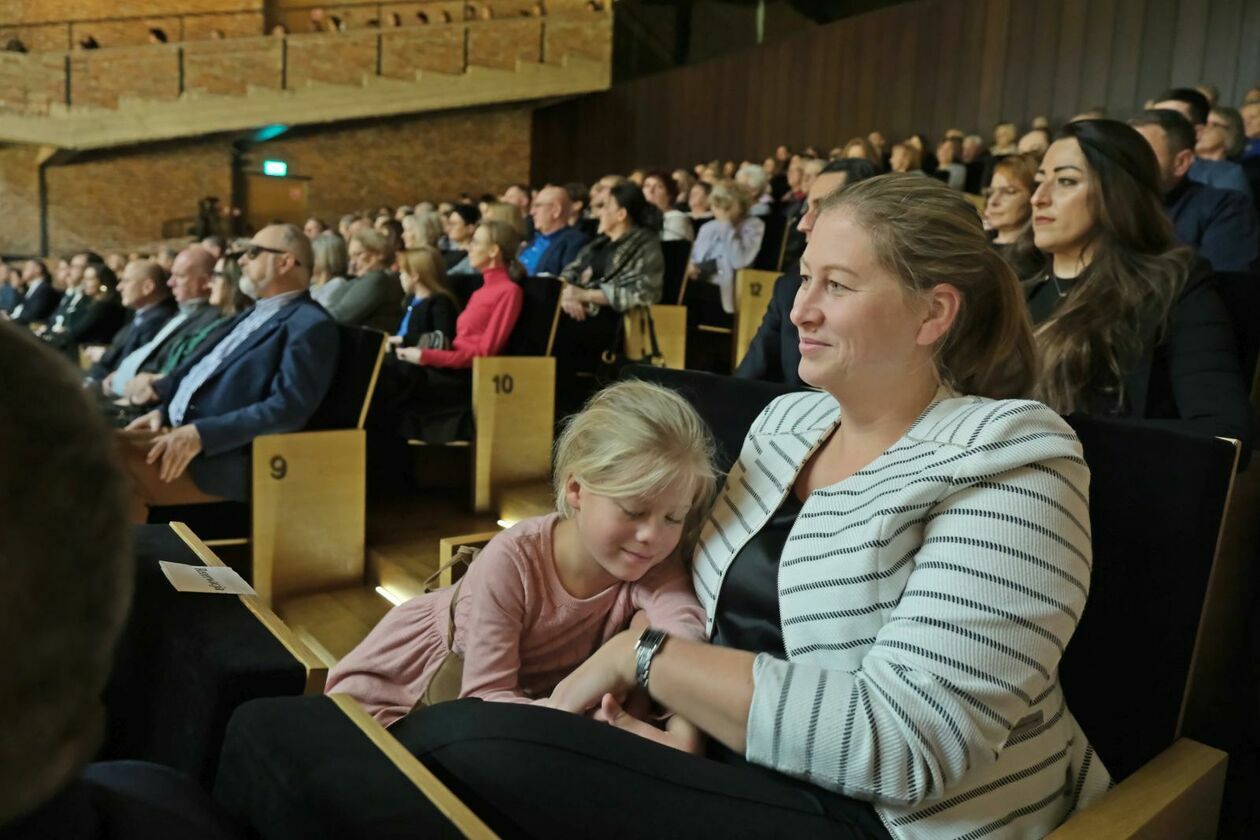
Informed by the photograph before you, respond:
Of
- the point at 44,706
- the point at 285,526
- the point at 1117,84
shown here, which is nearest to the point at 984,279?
the point at 44,706

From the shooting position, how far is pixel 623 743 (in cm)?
90

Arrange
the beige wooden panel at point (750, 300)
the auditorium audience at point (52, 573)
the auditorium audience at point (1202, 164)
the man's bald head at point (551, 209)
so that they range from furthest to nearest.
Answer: the man's bald head at point (551, 209)
the beige wooden panel at point (750, 300)
the auditorium audience at point (1202, 164)
the auditorium audience at point (52, 573)

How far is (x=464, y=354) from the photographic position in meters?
3.40

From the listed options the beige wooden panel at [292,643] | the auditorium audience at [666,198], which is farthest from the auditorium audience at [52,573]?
the auditorium audience at [666,198]

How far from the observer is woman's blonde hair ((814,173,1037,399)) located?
1.04 m

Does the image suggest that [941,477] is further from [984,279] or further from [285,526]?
[285,526]

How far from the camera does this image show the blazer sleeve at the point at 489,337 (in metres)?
3.39

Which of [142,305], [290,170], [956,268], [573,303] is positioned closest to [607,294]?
[573,303]

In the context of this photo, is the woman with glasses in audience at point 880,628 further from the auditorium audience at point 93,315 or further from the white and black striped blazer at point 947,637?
the auditorium audience at point 93,315

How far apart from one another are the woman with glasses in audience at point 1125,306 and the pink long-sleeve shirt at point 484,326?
2.00 metres

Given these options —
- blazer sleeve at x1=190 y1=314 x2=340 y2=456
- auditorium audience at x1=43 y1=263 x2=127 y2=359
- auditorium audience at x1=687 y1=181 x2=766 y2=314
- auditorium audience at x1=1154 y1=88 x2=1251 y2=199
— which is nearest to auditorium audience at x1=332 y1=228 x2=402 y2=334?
blazer sleeve at x1=190 y1=314 x2=340 y2=456

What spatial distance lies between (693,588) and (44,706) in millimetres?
935

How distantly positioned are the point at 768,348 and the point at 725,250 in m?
2.42

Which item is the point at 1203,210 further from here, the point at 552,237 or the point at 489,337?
the point at 552,237
